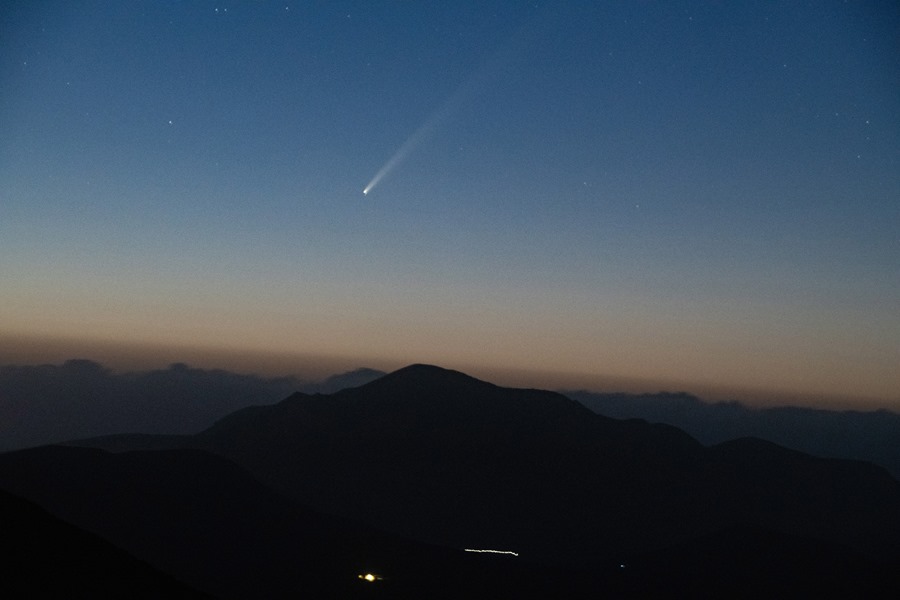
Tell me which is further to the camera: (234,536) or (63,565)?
(234,536)

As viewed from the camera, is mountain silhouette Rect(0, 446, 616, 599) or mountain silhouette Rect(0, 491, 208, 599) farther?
mountain silhouette Rect(0, 446, 616, 599)

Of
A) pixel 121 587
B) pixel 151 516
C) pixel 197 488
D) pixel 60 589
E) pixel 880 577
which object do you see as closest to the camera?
pixel 60 589

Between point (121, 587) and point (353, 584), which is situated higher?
point (121, 587)

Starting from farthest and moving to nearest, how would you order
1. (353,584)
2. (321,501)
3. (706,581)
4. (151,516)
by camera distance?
1. (321,501)
2. (706,581)
3. (151,516)
4. (353,584)

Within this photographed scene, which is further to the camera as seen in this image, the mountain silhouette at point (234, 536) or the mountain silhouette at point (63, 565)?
the mountain silhouette at point (234, 536)

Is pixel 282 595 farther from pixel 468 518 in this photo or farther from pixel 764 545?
pixel 468 518

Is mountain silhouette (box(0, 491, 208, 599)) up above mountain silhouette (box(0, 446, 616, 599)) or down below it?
above

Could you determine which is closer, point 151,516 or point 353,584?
point 353,584

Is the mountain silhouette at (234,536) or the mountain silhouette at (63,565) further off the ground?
the mountain silhouette at (63,565)

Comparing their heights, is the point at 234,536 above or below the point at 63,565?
below

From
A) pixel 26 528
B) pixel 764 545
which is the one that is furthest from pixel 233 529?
pixel 764 545

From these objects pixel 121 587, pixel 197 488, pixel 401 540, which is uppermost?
pixel 121 587
